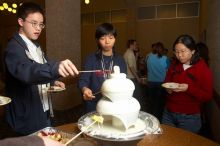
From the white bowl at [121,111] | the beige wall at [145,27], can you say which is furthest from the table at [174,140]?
the beige wall at [145,27]

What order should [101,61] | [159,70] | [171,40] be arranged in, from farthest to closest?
[171,40] → [159,70] → [101,61]

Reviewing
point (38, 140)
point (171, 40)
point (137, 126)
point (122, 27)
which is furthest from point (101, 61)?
point (122, 27)

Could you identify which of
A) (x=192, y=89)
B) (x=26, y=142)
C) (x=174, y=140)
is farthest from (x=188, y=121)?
Result: (x=26, y=142)

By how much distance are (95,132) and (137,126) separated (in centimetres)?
26

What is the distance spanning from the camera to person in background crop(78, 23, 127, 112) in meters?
2.35

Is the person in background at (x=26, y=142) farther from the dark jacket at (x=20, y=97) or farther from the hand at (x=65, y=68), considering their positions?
the dark jacket at (x=20, y=97)

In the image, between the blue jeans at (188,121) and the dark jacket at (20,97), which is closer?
the dark jacket at (20,97)

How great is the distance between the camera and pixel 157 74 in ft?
16.2

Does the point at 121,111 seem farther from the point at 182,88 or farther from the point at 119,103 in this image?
the point at 182,88

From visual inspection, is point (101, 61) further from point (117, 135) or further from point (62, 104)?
point (62, 104)

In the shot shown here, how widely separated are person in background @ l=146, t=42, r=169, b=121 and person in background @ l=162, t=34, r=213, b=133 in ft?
7.62

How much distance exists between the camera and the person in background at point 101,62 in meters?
2.35

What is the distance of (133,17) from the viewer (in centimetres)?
1114

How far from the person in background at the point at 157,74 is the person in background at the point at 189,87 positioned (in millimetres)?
2322
